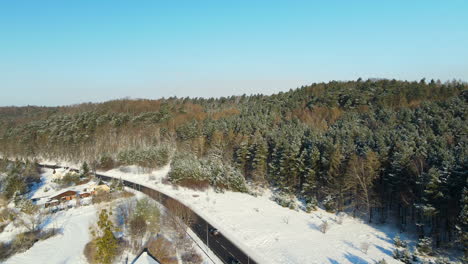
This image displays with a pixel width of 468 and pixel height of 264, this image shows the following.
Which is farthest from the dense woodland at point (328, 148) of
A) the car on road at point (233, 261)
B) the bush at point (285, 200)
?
the car on road at point (233, 261)

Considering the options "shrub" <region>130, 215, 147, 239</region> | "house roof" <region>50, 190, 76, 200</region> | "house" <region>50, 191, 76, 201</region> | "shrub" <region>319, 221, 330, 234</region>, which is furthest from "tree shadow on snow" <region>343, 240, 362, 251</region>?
"house roof" <region>50, 190, 76, 200</region>

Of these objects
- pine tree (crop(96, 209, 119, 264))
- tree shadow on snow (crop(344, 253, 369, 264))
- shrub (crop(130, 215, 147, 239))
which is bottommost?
tree shadow on snow (crop(344, 253, 369, 264))

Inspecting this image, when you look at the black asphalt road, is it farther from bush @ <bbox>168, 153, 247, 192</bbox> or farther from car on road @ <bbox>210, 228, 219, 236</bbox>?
bush @ <bbox>168, 153, 247, 192</bbox>

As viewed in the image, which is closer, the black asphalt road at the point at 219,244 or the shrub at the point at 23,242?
the black asphalt road at the point at 219,244

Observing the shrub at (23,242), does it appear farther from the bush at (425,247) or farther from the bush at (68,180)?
the bush at (425,247)

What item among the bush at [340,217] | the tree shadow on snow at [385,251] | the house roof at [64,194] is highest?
the tree shadow on snow at [385,251]

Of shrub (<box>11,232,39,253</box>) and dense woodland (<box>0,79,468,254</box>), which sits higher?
dense woodland (<box>0,79,468,254</box>)
